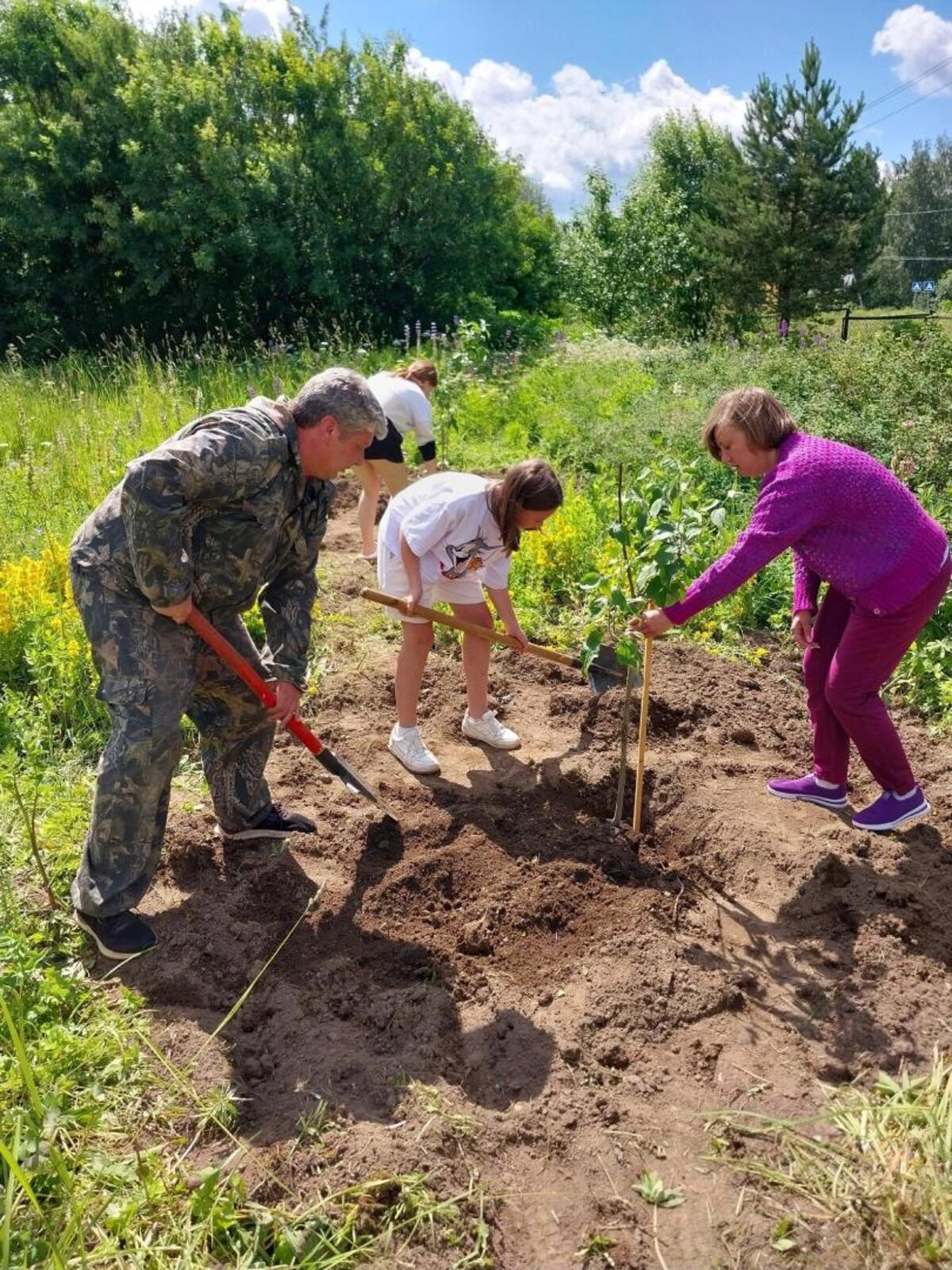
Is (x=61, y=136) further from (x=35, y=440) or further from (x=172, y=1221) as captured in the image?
(x=172, y=1221)

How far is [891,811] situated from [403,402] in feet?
13.4

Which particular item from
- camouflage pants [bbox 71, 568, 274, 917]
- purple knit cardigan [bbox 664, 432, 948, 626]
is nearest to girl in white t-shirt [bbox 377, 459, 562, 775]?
purple knit cardigan [bbox 664, 432, 948, 626]

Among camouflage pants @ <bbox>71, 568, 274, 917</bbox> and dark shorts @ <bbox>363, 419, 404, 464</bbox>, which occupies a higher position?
dark shorts @ <bbox>363, 419, 404, 464</bbox>

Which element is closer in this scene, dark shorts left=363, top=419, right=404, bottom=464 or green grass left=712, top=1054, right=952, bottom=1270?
green grass left=712, top=1054, right=952, bottom=1270

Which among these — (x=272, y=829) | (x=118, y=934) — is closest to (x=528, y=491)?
(x=272, y=829)

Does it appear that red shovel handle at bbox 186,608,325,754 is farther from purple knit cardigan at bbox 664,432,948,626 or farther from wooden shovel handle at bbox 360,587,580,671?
purple knit cardigan at bbox 664,432,948,626

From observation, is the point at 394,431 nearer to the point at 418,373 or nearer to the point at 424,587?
the point at 418,373

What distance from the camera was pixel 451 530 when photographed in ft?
12.4

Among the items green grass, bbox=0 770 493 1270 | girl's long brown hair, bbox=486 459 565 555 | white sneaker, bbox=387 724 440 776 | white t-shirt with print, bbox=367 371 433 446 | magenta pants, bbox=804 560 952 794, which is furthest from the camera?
white t-shirt with print, bbox=367 371 433 446

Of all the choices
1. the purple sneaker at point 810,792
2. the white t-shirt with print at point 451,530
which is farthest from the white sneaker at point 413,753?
the purple sneaker at point 810,792

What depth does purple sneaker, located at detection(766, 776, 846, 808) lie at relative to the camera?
3.76 metres

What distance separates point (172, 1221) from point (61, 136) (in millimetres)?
15280

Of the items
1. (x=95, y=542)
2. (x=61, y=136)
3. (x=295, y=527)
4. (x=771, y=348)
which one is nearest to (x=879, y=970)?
(x=295, y=527)

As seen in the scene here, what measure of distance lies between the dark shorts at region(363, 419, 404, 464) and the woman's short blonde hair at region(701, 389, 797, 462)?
3.37 metres
